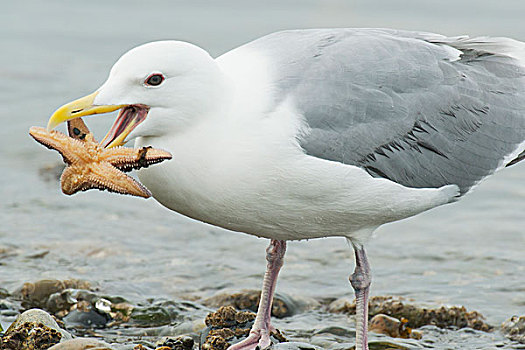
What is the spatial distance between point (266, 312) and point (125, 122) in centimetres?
198

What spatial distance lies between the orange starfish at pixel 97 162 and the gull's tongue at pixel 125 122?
2.3 inches

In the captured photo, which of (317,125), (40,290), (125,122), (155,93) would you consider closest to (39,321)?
(40,290)

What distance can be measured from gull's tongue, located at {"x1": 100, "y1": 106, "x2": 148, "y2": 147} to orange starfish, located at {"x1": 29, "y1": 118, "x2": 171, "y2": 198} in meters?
0.06

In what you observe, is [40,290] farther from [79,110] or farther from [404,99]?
[404,99]

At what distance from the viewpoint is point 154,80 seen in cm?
505

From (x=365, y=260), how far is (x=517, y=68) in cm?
176

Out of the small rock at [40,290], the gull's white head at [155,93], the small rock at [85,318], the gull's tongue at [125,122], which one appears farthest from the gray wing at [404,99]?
the small rock at [40,290]

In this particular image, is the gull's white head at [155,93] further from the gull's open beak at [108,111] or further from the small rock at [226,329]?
the small rock at [226,329]

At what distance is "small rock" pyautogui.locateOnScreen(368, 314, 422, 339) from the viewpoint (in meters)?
6.95

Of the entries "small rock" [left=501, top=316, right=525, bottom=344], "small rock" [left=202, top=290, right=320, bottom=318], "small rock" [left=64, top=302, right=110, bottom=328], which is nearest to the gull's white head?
"small rock" [left=64, top=302, right=110, bottom=328]

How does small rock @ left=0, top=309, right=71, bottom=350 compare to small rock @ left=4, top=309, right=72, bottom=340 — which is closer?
small rock @ left=0, top=309, right=71, bottom=350

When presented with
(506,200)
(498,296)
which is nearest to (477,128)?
(498,296)

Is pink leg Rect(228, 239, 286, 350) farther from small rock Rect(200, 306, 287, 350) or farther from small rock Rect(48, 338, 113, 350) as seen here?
small rock Rect(48, 338, 113, 350)

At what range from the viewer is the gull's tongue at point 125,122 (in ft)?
16.7
